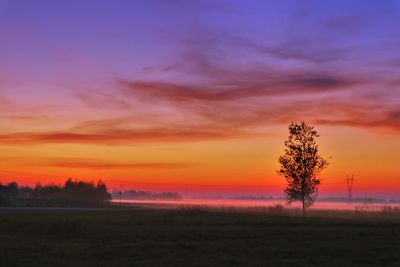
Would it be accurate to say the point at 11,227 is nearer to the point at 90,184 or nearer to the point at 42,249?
the point at 42,249

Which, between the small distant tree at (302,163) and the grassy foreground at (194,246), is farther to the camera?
the small distant tree at (302,163)

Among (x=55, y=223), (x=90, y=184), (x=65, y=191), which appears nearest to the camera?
(x=55, y=223)

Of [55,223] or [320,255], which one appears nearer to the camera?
[320,255]

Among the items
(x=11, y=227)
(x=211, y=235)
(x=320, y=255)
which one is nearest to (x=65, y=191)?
(x=11, y=227)

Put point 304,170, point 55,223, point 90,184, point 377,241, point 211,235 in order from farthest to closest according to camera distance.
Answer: point 90,184 → point 304,170 → point 55,223 → point 211,235 → point 377,241

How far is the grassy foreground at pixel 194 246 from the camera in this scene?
22000 millimetres

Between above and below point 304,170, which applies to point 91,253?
below

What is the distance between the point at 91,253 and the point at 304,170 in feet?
113

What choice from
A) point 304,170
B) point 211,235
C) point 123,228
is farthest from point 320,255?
point 304,170

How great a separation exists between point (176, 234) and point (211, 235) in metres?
2.12

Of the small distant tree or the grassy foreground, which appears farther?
the small distant tree

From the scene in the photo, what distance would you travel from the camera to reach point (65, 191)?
471ft

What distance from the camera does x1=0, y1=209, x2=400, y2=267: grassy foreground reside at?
2200 cm

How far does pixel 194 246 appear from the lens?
26.4 meters
